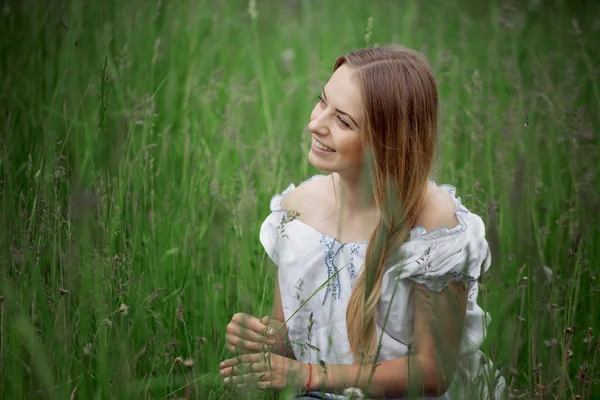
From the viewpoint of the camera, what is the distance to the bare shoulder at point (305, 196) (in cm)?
214

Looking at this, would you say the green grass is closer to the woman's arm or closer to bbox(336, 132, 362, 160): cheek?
the woman's arm

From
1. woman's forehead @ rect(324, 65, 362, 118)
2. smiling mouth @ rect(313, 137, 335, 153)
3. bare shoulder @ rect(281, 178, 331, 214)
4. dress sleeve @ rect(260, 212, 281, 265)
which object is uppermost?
woman's forehead @ rect(324, 65, 362, 118)

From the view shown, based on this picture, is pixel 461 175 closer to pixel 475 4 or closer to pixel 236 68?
pixel 236 68

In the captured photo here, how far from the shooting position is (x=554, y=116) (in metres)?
2.91

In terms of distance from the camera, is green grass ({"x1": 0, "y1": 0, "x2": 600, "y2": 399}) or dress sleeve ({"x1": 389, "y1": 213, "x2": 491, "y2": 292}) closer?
green grass ({"x1": 0, "y1": 0, "x2": 600, "y2": 399})

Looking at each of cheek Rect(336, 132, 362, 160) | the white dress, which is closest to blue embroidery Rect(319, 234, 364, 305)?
the white dress

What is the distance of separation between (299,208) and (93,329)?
642 mm

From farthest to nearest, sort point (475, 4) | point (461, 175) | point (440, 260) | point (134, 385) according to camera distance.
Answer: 1. point (475, 4)
2. point (461, 175)
3. point (440, 260)
4. point (134, 385)

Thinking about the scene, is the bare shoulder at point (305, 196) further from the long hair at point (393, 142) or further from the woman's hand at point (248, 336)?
the woman's hand at point (248, 336)

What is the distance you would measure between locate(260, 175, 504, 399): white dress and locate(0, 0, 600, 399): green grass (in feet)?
0.31

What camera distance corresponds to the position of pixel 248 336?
55.3 inches

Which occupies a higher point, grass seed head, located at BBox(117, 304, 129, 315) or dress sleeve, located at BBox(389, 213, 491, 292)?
dress sleeve, located at BBox(389, 213, 491, 292)

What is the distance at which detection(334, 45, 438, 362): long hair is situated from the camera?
1.85m

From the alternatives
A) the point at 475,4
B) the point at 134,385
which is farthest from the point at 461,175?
the point at 475,4
